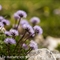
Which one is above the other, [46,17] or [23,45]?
[46,17]

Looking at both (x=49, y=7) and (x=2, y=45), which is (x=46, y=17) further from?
(x=2, y=45)

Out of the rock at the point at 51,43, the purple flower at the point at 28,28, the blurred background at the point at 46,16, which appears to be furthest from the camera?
the blurred background at the point at 46,16

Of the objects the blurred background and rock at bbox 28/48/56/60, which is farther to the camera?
the blurred background

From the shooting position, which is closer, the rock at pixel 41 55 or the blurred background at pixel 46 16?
the rock at pixel 41 55

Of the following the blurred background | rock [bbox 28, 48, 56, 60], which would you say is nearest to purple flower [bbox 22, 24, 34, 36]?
rock [bbox 28, 48, 56, 60]

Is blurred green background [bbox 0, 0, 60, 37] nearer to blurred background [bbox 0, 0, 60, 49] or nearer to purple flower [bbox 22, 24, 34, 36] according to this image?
blurred background [bbox 0, 0, 60, 49]

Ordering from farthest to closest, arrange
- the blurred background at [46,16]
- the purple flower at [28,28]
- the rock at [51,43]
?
the blurred background at [46,16], the rock at [51,43], the purple flower at [28,28]

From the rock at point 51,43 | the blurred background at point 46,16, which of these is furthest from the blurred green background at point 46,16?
the rock at point 51,43

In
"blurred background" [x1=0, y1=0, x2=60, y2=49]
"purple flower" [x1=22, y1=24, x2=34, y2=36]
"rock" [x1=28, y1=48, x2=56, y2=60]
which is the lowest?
"rock" [x1=28, y1=48, x2=56, y2=60]

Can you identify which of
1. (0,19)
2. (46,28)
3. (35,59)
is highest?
(46,28)

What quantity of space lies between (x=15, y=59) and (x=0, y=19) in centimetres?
63

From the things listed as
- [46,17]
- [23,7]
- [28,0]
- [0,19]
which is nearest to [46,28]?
[46,17]

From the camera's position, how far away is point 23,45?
12.8ft

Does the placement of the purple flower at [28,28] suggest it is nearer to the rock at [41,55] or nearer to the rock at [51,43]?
the rock at [41,55]
